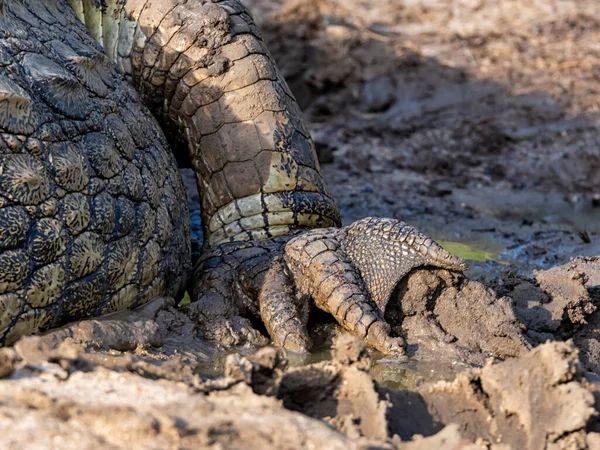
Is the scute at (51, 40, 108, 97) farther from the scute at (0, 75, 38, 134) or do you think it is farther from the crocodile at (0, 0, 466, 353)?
the scute at (0, 75, 38, 134)

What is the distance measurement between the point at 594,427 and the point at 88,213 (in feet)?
5.48

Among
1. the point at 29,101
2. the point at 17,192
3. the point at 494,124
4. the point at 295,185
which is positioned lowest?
the point at 494,124

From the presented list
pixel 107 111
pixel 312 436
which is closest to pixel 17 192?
pixel 107 111

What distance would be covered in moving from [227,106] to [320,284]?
101 centimetres

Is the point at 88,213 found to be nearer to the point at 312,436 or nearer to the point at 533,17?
the point at 312,436

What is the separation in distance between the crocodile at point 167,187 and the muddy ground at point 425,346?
14 cm

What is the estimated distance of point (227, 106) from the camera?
3803mm

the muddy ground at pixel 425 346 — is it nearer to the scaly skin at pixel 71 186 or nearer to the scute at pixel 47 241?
the scaly skin at pixel 71 186

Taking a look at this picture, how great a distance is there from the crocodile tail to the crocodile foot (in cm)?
40

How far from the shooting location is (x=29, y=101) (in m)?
2.75

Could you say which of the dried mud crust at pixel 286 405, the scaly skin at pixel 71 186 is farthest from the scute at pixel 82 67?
the dried mud crust at pixel 286 405

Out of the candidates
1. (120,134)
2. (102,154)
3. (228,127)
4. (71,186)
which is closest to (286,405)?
(71,186)

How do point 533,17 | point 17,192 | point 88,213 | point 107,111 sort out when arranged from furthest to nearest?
point 533,17, point 107,111, point 88,213, point 17,192

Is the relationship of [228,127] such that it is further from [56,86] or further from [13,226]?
[13,226]
